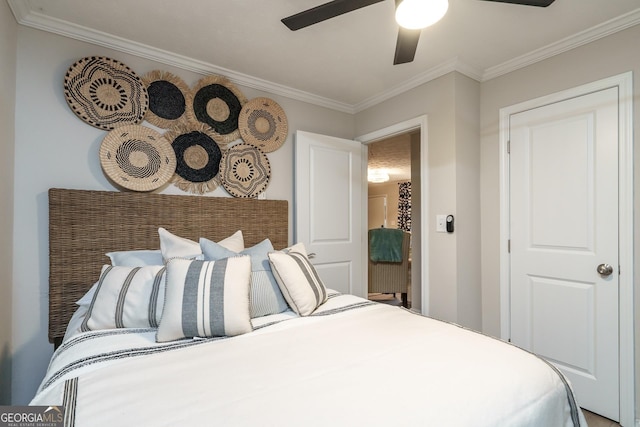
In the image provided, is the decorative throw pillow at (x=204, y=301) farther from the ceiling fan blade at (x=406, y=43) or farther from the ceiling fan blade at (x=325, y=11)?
the ceiling fan blade at (x=406, y=43)

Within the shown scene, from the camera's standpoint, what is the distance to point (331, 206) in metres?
2.99

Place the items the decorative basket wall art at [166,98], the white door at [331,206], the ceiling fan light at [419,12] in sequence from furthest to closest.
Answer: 1. the white door at [331,206]
2. the decorative basket wall art at [166,98]
3. the ceiling fan light at [419,12]

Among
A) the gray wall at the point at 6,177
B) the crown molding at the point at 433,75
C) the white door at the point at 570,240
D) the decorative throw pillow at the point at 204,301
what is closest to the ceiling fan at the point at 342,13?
the crown molding at the point at 433,75

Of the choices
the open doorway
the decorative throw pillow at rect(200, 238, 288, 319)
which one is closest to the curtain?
the open doorway

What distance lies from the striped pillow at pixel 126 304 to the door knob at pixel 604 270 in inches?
102

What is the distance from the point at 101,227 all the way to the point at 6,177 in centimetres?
52

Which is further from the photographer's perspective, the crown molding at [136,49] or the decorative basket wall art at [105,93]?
the decorative basket wall art at [105,93]

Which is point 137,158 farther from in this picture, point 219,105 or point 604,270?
point 604,270

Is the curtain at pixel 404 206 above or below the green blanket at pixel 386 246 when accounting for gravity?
above

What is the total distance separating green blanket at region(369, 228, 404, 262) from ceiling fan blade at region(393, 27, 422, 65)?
310 cm

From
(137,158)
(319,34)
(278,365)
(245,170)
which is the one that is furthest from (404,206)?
(278,365)

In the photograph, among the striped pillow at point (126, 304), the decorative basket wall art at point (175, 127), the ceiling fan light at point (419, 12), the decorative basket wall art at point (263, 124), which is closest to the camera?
the ceiling fan light at point (419, 12)

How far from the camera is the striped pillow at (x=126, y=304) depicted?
1.41 meters
